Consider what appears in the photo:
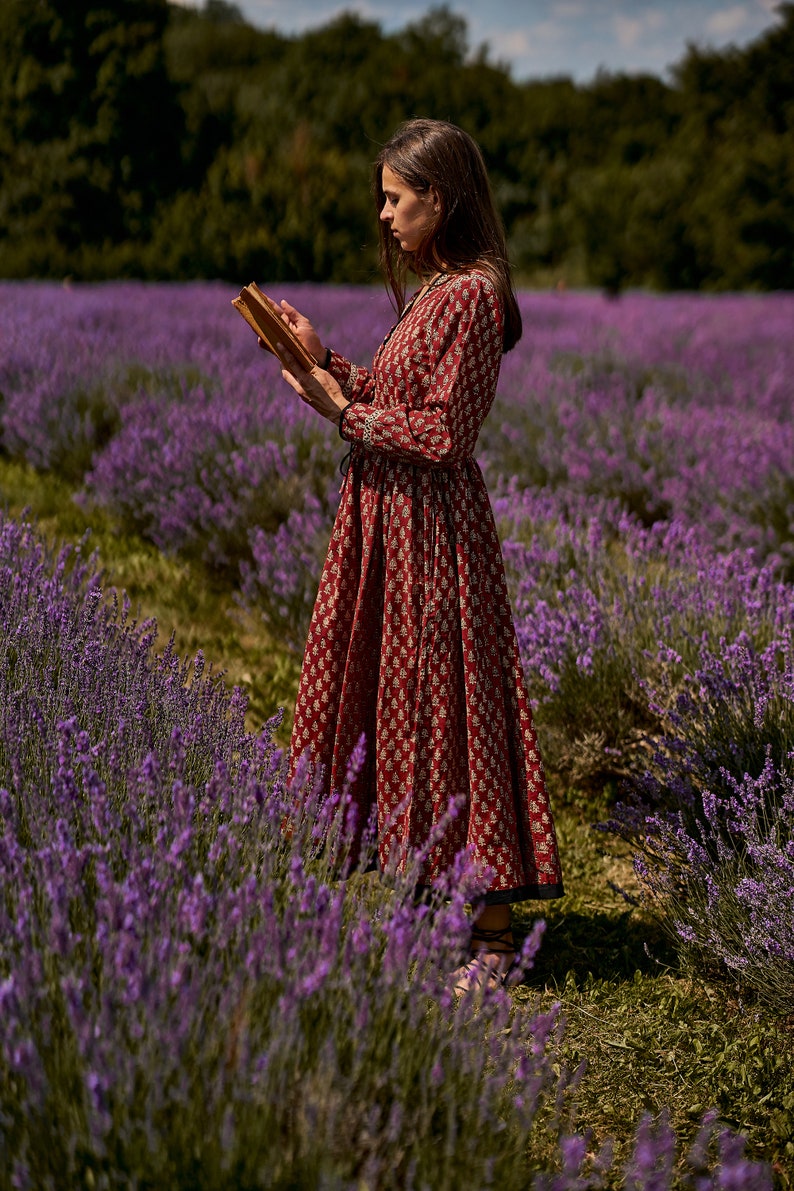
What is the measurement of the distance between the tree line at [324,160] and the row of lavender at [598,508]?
360 centimetres

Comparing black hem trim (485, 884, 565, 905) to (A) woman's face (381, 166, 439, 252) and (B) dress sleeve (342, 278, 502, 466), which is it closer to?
(B) dress sleeve (342, 278, 502, 466)

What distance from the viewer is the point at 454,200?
222 cm

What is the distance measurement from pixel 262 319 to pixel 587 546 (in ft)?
6.48

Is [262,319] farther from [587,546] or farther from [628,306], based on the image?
[628,306]

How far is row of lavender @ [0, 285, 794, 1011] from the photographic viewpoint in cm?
265

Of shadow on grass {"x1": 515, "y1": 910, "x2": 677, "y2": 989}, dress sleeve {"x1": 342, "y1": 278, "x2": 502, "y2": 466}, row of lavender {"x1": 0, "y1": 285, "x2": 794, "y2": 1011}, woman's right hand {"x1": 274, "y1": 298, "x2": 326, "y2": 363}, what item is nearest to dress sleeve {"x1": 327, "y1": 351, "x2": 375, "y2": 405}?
woman's right hand {"x1": 274, "y1": 298, "x2": 326, "y2": 363}

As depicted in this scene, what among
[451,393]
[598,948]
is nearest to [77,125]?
[451,393]

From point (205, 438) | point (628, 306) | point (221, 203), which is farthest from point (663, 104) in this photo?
point (205, 438)

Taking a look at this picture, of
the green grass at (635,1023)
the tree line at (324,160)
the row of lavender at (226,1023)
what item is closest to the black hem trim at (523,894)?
the green grass at (635,1023)

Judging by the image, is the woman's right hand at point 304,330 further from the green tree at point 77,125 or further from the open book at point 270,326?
the green tree at point 77,125

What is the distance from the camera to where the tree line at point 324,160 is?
17.0 metres

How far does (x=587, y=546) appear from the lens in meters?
3.87

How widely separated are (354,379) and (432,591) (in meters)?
0.57

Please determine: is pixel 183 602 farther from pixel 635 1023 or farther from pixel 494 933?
pixel 635 1023
